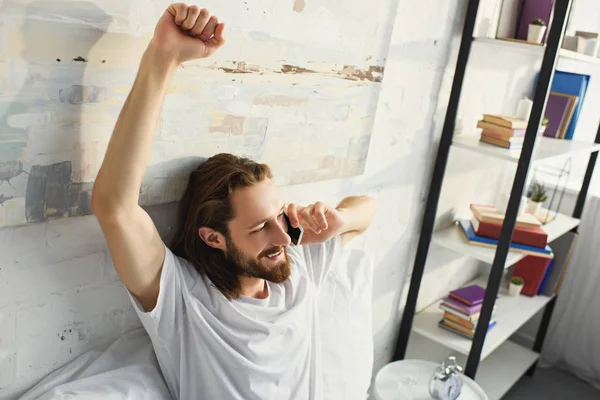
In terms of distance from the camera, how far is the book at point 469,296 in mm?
2309

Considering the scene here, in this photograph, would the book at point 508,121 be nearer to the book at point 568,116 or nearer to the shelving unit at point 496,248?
Answer: the shelving unit at point 496,248

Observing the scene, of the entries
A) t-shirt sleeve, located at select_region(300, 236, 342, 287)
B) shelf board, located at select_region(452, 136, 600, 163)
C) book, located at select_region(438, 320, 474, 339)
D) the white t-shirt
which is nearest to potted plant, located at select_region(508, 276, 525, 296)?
book, located at select_region(438, 320, 474, 339)

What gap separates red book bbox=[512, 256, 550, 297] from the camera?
268 cm

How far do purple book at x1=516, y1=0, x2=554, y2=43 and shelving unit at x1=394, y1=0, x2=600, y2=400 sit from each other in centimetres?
10

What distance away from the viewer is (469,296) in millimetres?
2352

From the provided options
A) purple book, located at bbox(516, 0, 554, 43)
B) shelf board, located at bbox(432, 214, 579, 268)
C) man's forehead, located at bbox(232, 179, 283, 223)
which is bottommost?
shelf board, located at bbox(432, 214, 579, 268)

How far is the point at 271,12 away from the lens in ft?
4.33

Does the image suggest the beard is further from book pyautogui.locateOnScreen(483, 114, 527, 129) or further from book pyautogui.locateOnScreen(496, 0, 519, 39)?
book pyautogui.locateOnScreen(496, 0, 519, 39)

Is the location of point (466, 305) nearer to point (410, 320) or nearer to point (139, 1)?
point (410, 320)

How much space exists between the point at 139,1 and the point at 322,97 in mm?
590

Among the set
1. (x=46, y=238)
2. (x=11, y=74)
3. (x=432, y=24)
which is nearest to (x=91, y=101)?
→ (x=11, y=74)

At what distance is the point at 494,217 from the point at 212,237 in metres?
1.33

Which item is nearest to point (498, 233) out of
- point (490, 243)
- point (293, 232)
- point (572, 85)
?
point (490, 243)

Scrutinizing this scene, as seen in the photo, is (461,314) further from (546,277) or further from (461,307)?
(546,277)
